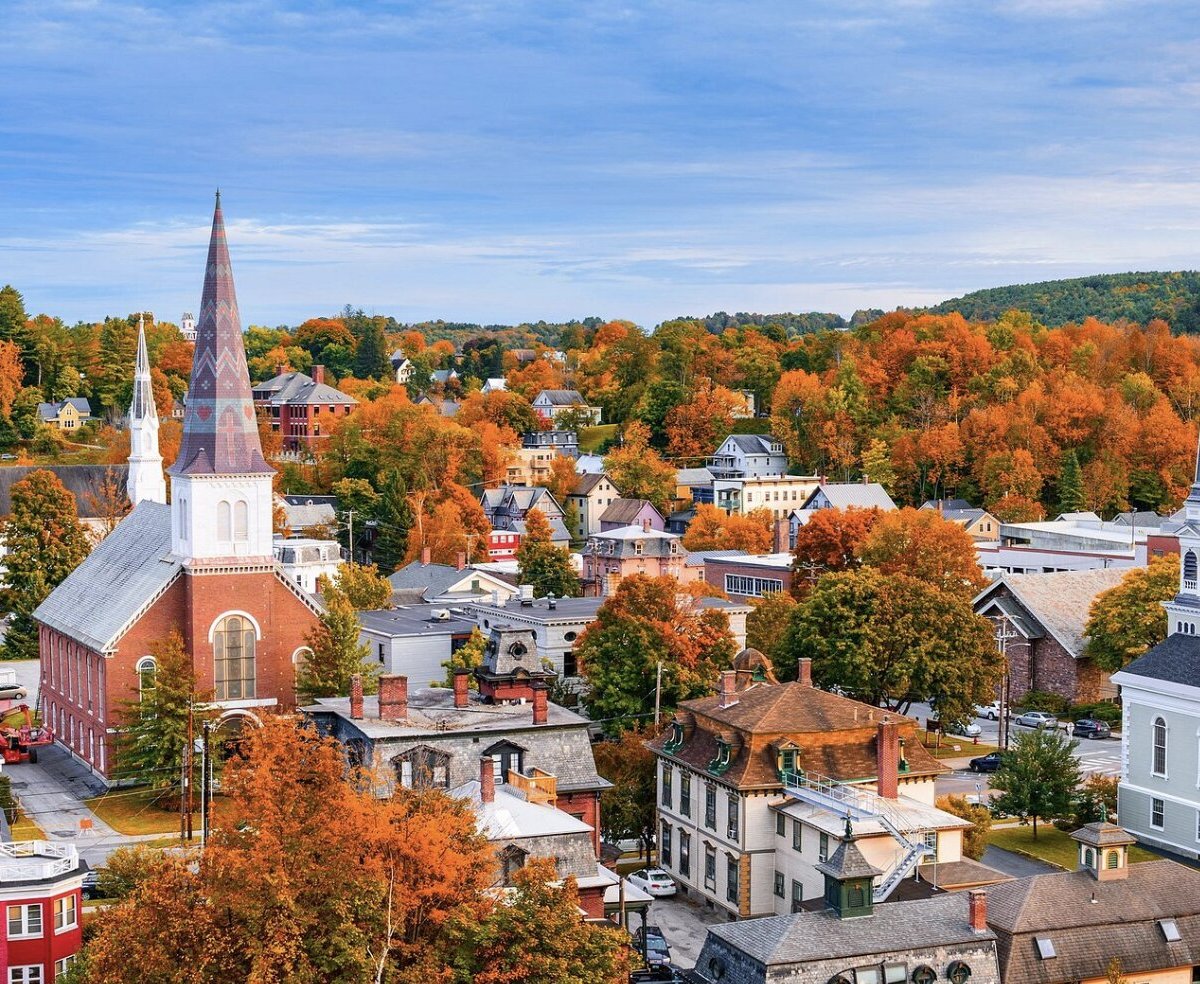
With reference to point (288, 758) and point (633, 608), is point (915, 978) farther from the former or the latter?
point (633, 608)

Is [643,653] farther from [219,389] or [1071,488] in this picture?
[1071,488]

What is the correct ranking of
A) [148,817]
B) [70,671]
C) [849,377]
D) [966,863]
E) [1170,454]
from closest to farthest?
[966,863], [148,817], [70,671], [1170,454], [849,377]

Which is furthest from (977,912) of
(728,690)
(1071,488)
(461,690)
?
(1071,488)

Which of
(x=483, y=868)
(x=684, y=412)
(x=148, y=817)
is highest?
(x=684, y=412)

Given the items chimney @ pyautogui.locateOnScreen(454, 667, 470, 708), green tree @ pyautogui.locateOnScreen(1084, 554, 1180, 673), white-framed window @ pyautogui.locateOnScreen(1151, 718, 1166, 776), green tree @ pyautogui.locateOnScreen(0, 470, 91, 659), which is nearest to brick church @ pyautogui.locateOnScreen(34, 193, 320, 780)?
chimney @ pyautogui.locateOnScreen(454, 667, 470, 708)

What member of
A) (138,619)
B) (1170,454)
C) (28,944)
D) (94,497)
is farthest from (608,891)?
(1170,454)

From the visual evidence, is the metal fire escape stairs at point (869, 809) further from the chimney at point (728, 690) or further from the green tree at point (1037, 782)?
the green tree at point (1037, 782)

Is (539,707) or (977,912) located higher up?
(539,707)

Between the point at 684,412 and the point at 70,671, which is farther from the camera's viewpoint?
the point at 684,412

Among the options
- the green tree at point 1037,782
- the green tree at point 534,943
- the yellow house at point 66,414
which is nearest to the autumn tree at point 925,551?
→ the green tree at point 1037,782
